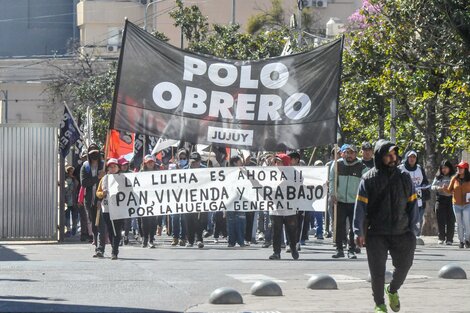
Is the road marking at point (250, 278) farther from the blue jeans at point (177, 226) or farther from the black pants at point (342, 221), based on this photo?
the blue jeans at point (177, 226)

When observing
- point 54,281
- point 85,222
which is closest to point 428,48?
point 85,222

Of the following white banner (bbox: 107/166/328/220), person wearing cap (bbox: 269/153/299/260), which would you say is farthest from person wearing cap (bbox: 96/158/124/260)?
person wearing cap (bbox: 269/153/299/260)

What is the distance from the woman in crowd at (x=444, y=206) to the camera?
2655 centimetres

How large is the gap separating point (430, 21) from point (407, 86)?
17.4ft

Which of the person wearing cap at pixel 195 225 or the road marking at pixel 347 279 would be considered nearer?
the road marking at pixel 347 279

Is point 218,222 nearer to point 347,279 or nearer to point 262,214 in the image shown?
point 262,214

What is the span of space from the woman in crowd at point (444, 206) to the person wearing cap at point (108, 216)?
775cm

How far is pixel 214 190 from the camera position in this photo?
70.6ft

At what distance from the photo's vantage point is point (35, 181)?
2644 cm

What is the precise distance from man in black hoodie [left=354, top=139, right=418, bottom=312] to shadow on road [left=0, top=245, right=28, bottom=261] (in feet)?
30.2

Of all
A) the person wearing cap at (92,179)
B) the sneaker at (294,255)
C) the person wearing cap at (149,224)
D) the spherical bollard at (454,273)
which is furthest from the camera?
the person wearing cap at (149,224)

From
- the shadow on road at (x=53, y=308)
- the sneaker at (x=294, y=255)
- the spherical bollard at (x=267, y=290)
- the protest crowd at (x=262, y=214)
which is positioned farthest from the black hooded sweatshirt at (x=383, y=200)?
the sneaker at (x=294, y=255)

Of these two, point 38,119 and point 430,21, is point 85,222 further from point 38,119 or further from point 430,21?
point 38,119

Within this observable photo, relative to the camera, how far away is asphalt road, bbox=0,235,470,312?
1351 centimetres
